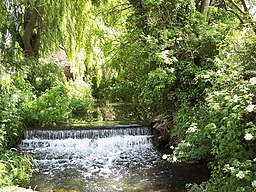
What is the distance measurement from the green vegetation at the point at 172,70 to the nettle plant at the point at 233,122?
10 millimetres

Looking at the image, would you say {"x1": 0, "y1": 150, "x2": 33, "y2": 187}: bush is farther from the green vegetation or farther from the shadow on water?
the shadow on water

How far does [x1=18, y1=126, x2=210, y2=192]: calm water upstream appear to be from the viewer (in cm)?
535

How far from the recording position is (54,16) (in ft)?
19.9

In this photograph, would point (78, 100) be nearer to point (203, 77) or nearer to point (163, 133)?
point (163, 133)

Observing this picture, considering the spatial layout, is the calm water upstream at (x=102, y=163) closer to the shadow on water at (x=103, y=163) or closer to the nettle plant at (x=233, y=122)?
the shadow on water at (x=103, y=163)

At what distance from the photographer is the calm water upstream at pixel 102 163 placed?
5.35 metres

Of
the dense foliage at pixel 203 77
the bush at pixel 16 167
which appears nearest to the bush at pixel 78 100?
the dense foliage at pixel 203 77

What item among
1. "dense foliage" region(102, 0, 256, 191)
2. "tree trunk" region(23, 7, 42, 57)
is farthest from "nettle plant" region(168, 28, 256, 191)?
"tree trunk" region(23, 7, 42, 57)

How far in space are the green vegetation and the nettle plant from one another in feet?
0.03

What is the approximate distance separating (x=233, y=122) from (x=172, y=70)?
7.15ft

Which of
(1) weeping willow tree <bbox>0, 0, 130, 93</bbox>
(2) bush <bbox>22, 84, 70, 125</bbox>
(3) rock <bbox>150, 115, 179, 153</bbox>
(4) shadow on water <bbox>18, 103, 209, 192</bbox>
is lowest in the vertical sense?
(4) shadow on water <bbox>18, 103, 209, 192</bbox>

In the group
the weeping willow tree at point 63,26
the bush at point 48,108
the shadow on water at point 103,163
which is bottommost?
the shadow on water at point 103,163

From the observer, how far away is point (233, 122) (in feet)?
10.7

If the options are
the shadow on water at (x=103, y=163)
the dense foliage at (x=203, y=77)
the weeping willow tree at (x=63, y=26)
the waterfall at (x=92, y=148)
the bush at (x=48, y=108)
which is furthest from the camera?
the bush at (x=48, y=108)
